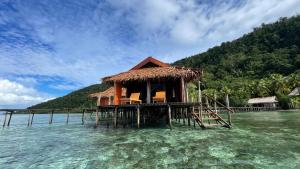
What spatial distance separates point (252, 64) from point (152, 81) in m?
63.9

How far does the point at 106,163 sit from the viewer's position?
253 inches

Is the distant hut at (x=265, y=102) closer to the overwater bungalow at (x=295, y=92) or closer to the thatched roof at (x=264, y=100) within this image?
the thatched roof at (x=264, y=100)

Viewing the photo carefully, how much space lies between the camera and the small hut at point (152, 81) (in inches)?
592

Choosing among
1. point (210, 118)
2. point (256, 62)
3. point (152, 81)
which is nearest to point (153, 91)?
point (152, 81)

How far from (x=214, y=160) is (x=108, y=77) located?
1195cm

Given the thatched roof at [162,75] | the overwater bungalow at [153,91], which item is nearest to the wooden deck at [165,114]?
the overwater bungalow at [153,91]

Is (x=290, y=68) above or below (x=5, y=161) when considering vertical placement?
above

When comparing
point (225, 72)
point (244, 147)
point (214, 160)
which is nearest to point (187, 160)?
point (214, 160)

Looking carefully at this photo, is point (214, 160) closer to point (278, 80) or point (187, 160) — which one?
point (187, 160)

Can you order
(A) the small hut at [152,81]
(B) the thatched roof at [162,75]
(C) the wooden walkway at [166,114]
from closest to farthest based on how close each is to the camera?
(C) the wooden walkway at [166,114]
(B) the thatched roof at [162,75]
(A) the small hut at [152,81]

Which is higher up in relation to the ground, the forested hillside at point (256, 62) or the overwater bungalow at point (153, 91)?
the forested hillside at point (256, 62)

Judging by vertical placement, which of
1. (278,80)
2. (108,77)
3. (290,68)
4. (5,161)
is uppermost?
(290,68)

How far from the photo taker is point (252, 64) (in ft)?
233

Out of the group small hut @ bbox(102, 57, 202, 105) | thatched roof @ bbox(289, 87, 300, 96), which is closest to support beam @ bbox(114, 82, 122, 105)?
small hut @ bbox(102, 57, 202, 105)
